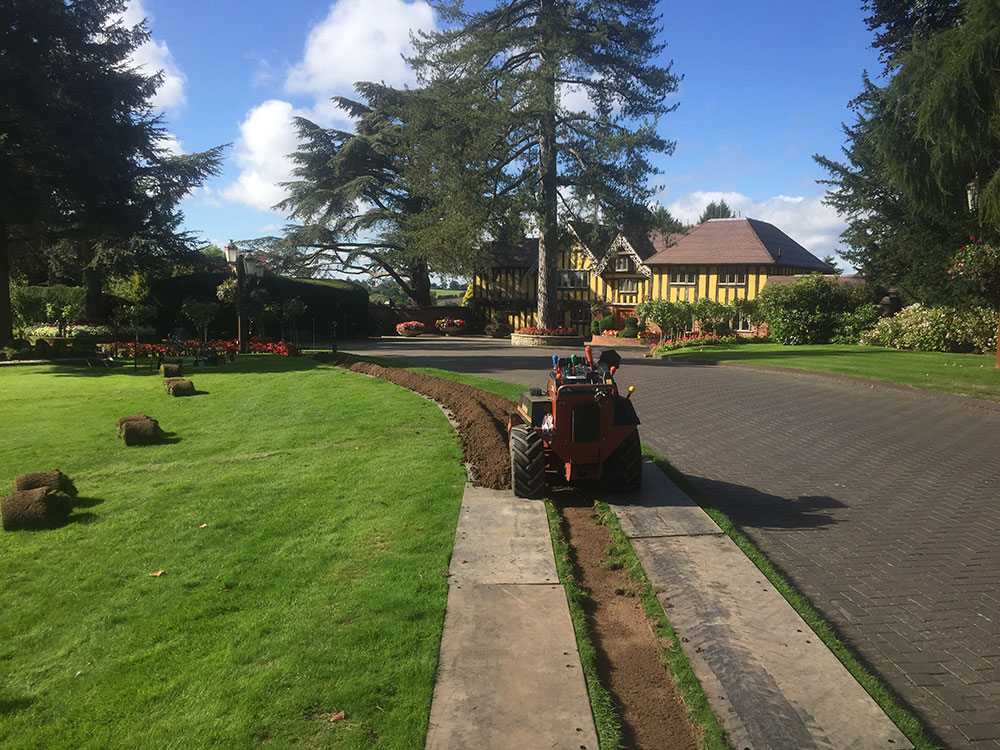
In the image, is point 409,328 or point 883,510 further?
point 409,328

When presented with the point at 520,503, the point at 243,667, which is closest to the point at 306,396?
the point at 520,503

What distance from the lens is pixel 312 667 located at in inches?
137

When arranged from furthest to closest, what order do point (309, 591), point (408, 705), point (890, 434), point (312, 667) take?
point (890, 434), point (309, 591), point (312, 667), point (408, 705)

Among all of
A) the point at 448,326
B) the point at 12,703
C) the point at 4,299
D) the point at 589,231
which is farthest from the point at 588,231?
the point at 12,703

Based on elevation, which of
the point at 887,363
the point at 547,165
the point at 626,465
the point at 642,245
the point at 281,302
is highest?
the point at 547,165

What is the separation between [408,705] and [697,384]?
14092 millimetres

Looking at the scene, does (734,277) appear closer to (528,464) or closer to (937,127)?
(937,127)

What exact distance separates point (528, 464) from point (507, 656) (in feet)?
9.57

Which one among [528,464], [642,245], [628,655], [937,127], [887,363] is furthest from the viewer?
[642,245]

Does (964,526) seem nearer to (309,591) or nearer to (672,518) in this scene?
(672,518)

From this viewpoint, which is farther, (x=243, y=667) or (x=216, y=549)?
(x=216, y=549)

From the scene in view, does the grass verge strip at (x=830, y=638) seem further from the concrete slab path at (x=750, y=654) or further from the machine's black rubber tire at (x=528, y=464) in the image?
the machine's black rubber tire at (x=528, y=464)

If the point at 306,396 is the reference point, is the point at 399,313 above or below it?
above

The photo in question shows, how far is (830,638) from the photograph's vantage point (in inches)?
151
